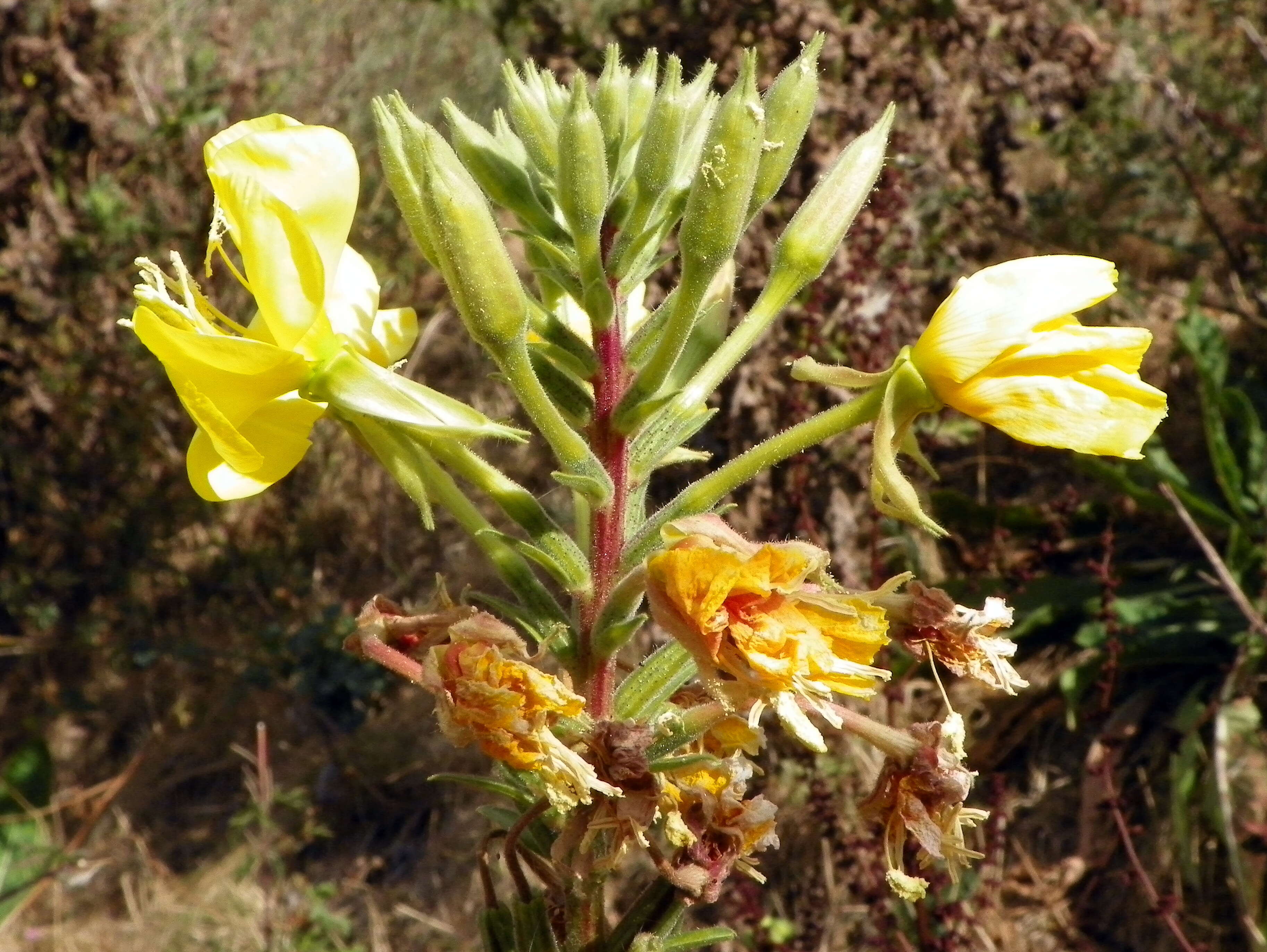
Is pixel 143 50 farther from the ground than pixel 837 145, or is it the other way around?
pixel 143 50

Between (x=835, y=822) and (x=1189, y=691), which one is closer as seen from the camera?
(x=835, y=822)

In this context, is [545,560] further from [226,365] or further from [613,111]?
[613,111]

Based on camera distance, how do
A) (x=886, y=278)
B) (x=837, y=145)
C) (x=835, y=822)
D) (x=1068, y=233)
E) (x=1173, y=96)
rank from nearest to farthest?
(x=835, y=822) → (x=886, y=278) → (x=837, y=145) → (x=1173, y=96) → (x=1068, y=233)

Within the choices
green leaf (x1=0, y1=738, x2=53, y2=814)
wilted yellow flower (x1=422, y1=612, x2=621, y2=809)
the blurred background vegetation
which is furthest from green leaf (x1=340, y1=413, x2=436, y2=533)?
green leaf (x1=0, y1=738, x2=53, y2=814)

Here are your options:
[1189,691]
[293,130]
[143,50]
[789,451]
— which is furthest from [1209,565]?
[143,50]

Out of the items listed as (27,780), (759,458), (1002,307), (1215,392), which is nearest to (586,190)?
(759,458)

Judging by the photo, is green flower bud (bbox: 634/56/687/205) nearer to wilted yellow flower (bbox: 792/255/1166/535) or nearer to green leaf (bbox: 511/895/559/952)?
wilted yellow flower (bbox: 792/255/1166/535)

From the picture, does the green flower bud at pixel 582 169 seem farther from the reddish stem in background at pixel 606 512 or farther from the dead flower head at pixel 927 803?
the dead flower head at pixel 927 803

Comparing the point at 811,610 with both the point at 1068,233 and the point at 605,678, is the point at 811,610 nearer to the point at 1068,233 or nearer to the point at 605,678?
the point at 605,678

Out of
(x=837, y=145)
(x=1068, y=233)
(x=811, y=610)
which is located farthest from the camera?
(x=1068, y=233)
